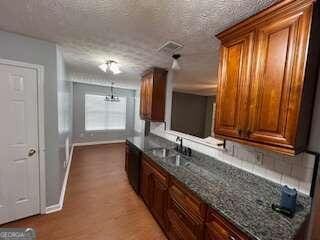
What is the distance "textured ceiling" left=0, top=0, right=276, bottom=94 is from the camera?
1247 millimetres

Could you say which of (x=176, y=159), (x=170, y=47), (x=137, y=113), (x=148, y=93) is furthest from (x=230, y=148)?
(x=137, y=113)

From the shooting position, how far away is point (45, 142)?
221cm

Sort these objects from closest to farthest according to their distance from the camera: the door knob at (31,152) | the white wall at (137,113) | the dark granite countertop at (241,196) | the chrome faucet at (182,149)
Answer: the dark granite countertop at (241,196) → the door knob at (31,152) → the chrome faucet at (182,149) → the white wall at (137,113)

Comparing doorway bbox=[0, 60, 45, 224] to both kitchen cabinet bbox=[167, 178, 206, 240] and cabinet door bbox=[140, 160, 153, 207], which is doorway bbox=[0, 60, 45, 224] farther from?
kitchen cabinet bbox=[167, 178, 206, 240]

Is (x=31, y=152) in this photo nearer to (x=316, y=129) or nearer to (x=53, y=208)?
(x=53, y=208)

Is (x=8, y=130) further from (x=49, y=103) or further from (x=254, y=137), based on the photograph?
(x=254, y=137)

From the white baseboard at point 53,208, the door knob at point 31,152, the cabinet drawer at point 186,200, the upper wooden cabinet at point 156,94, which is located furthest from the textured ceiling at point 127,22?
the white baseboard at point 53,208

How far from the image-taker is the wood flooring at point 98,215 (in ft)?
6.47

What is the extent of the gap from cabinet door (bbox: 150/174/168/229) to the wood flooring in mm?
183

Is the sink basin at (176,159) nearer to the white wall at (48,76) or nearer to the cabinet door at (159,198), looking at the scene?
the cabinet door at (159,198)

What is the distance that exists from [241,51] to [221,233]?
4.85ft

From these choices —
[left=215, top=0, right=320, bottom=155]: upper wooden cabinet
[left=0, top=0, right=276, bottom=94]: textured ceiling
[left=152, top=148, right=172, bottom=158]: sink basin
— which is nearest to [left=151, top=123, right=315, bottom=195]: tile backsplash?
[left=215, top=0, right=320, bottom=155]: upper wooden cabinet

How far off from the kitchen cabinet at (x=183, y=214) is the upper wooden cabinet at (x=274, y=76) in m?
0.70

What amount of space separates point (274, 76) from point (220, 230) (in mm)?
1204
